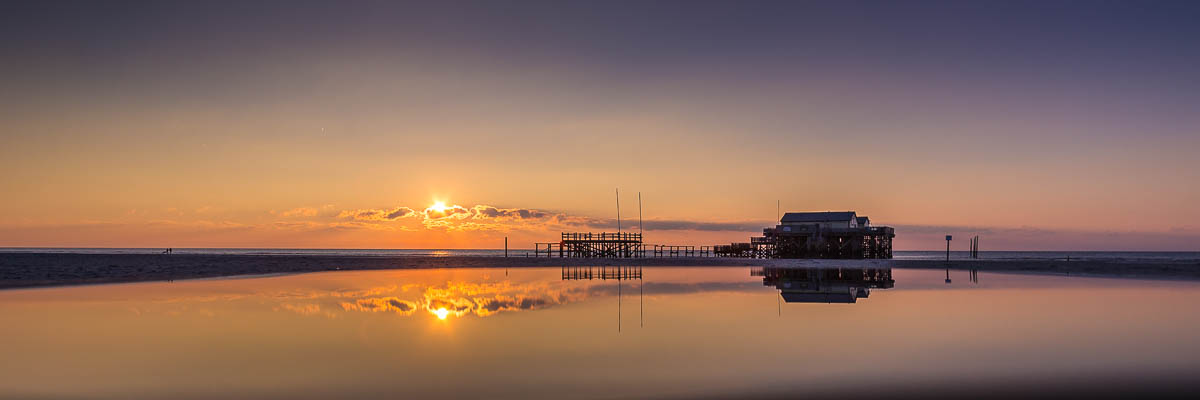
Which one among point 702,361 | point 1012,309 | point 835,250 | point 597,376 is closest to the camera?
point 597,376

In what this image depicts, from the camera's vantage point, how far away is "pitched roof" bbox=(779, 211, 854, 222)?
6744cm

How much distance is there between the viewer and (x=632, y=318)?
58.2ft

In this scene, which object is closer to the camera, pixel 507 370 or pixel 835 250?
pixel 507 370

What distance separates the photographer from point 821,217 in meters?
68.2

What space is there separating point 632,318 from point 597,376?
283 inches

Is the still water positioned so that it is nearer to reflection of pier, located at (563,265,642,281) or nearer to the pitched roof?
reflection of pier, located at (563,265,642,281)

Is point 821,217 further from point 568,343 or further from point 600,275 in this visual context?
point 568,343

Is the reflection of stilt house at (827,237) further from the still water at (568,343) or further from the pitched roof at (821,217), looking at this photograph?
the still water at (568,343)

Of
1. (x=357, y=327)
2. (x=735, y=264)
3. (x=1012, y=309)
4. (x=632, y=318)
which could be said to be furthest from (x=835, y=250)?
(x=357, y=327)

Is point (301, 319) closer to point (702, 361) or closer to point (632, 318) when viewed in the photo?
point (632, 318)

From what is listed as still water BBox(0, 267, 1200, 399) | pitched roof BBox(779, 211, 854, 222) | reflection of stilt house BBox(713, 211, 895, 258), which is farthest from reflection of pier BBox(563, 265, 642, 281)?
pitched roof BBox(779, 211, 854, 222)

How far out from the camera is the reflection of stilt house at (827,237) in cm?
6588

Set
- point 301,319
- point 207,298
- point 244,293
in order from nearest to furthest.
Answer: point 301,319
point 207,298
point 244,293

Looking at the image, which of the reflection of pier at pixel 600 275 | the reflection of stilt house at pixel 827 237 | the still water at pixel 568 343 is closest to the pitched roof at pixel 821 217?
the reflection of stilt house at pixel 827 237
